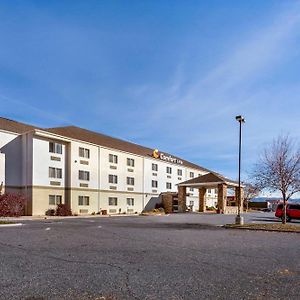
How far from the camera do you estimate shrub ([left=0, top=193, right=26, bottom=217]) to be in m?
35.3

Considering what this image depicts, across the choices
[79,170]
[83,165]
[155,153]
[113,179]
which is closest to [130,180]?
[113,179]

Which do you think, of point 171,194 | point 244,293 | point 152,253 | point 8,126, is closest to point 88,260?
point 152,253

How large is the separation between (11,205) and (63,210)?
6426mm

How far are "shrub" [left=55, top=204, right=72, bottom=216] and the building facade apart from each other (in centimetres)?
66

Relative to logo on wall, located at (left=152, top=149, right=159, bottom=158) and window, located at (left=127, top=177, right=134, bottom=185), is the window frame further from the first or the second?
logo on wall, located at (left=152, top=149, right=159, bottom=158)

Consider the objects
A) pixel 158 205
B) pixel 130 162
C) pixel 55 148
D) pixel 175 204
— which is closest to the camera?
pixel 55 148

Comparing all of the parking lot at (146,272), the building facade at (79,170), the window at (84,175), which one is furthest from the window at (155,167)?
the parking lot at (146,272)

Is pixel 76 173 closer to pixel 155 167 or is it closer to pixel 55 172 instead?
pixel 55 172

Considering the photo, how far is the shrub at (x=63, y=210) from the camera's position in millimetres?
40500

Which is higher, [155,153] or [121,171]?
[155,153]

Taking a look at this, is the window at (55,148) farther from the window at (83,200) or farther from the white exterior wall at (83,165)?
the window at (83,200)

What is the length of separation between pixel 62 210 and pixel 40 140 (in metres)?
8.06

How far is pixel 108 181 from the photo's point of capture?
162ft

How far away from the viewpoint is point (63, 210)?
40.9 m
